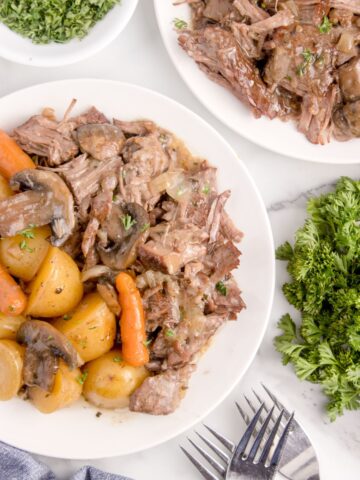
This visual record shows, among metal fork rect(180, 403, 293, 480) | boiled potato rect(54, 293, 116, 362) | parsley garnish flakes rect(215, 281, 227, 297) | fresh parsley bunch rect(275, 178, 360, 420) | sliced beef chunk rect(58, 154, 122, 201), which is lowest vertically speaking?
metal fork rect(180, 403, 293, 480)

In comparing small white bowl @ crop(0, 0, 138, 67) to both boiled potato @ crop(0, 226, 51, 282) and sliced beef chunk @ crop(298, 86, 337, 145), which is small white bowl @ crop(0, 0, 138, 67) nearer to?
boiled potato @ crop(0, 226, 51, 282)

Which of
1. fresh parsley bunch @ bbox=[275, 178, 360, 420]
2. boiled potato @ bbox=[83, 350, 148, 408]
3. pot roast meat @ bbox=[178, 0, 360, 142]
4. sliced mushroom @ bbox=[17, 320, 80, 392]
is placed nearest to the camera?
sliced mushroom @ bbox=[17, 320, 80, 392]

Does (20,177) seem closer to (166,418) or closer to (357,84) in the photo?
(166,418)

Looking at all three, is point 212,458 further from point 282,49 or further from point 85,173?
point 282,49

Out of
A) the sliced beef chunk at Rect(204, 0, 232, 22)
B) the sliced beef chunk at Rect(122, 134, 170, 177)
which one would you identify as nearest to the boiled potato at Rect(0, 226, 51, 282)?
the sliced beef chunk at Rect(122, 134, 170, 177)

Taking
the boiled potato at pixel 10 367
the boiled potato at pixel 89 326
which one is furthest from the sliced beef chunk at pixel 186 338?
the boiled potato at pixel 10 367

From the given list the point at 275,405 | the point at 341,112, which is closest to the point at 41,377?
the point at 275,405

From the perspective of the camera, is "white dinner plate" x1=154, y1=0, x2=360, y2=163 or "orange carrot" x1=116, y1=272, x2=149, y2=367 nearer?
"orange carrot" x1=116, y1=272, x2=149, y2=367
